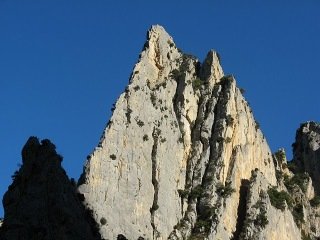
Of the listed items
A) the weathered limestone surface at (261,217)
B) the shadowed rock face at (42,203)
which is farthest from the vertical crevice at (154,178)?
the weathered limestone surface at (261,217)

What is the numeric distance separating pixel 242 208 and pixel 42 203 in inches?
1356

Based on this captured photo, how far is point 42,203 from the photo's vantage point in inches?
3605

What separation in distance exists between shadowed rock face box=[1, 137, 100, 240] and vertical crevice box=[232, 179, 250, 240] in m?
23.7

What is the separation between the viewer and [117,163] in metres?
108

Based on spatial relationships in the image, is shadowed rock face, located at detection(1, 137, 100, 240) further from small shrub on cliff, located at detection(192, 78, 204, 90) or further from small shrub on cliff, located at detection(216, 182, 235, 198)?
small shrub on cliff, located at detection(192, 78, 204, 90)

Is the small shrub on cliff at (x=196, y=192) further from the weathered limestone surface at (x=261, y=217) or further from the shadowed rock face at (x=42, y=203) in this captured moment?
the shadowed rock face at (x=42, y=203)

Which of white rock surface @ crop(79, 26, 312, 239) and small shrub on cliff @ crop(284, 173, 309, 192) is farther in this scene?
small shrub on cliff @ crop(284, 173, 309, 192)

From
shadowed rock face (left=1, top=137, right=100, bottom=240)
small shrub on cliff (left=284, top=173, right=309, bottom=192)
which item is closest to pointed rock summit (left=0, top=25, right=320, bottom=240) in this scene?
shadowed rock face (left=1, top=137, right=100, bottom=240)

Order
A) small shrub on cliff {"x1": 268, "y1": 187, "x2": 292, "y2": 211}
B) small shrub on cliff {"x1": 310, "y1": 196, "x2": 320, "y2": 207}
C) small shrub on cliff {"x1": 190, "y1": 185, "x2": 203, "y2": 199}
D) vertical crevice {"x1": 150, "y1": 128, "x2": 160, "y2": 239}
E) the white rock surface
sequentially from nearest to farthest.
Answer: the white rock surface
vertical crevice {"x1": 150, "y1": 128, "x2": 160, "y2": 239}
small shrub on cliff {"x1": 190, "y1": 185, "x2": 203, "y2": 199}
small shrub on cliff {"x1": 268, "y1": 187, "x2": 292, "y2": 211}
small shrub on cliff {"x1": 310, "y1": 196, "x2": 320, "y2": 207}

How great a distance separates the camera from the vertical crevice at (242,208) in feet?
368

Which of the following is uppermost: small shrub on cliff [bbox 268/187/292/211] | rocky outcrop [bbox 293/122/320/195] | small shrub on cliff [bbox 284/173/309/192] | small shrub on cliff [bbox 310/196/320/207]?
rocky outcrop [bbox 293/122/320/195]

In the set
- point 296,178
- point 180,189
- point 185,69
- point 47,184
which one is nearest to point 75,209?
point 47,184

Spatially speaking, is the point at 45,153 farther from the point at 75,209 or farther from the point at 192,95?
the point at 192,95

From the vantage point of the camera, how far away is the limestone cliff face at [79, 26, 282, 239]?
105 meters
